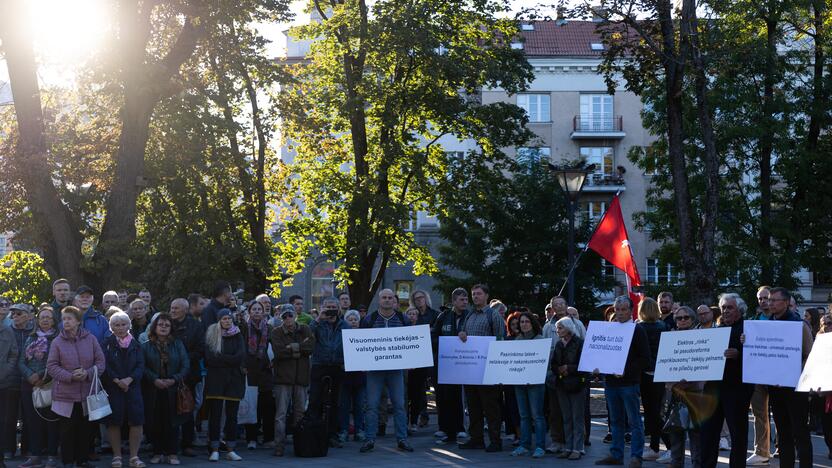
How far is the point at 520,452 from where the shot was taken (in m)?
14.0

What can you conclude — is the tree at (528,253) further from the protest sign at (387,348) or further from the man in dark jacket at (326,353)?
the protest sign at (387,348)

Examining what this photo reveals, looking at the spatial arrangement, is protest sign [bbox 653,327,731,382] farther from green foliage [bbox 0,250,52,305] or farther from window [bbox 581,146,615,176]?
window [bbox 581,146,615,176]

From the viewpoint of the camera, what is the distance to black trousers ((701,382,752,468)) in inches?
440

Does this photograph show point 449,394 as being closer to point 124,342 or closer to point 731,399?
point 124,342

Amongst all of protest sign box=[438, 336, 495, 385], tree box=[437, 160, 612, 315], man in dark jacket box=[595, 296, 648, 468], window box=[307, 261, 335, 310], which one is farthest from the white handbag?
window box=[307, 261, 335, 310]

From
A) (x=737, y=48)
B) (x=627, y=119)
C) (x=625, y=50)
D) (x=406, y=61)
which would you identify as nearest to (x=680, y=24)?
(x=625, y=50)

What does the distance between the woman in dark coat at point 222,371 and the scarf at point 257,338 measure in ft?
2.39

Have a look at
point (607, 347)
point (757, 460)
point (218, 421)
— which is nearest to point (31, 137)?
point (218, 421)

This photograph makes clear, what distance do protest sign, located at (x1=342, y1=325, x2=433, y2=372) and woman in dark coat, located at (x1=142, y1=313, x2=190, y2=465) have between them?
228 centimetres

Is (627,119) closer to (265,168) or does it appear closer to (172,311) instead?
(265,168)

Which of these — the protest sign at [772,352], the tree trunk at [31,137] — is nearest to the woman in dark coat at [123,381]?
the protest sign at [772,352]

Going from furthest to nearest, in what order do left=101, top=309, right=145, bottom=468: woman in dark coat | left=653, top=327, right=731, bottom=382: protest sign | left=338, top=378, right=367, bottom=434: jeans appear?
left=338, top=378, right=367, bottom=434: jeans → left=101, top=309, right=145, bottom=468: woman in dark coat → left=653, top=327, right=731, bottom=382: protest sign

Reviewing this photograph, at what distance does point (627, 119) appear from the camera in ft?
182

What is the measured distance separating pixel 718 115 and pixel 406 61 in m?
10.1
